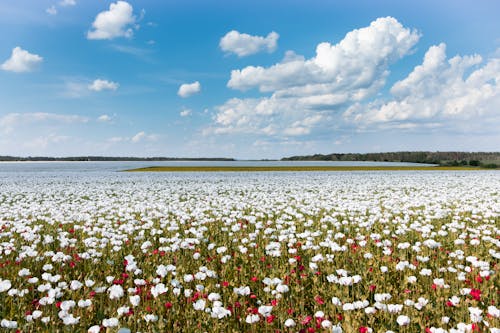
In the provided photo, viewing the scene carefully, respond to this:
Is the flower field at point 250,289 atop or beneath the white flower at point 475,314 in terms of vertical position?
beneath

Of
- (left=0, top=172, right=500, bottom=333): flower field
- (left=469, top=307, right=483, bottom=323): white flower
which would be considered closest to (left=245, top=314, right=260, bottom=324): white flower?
(left=0, top=172, right=500, bottom=333): flower field

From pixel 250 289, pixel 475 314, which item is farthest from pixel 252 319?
pixel 475 314

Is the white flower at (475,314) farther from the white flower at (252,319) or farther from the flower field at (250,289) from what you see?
the white flower at (252,319)

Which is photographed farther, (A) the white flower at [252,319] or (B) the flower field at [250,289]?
(B) the flower field at [250,289]

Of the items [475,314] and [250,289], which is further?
[250,289]

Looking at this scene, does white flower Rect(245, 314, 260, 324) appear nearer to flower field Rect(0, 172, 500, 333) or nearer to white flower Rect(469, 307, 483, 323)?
flower field Rect(0, 172, 500, 333)

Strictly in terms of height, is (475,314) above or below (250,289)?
above

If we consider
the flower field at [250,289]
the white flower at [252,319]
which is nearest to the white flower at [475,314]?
the flower field at [250,289]

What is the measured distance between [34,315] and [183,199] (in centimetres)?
1353

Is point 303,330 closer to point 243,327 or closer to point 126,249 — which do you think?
point 243,327

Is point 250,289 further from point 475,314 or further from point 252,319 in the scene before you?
point 475,314

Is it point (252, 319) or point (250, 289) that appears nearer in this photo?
point (252, 319)

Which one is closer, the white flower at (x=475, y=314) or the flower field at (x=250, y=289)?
the white flower at (x=475, y=314)

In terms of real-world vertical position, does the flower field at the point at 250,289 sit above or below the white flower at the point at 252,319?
below
